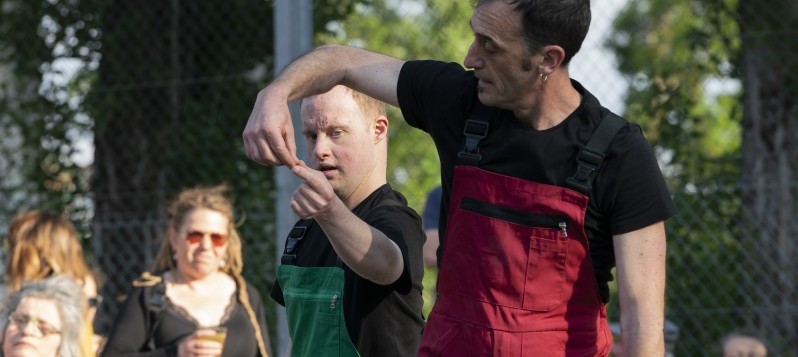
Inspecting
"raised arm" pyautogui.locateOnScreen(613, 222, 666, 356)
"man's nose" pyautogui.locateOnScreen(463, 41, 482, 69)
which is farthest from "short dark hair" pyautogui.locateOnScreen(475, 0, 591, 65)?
"raised arm" pyautogui.locateOnScreen(613, 222, 666, 356)

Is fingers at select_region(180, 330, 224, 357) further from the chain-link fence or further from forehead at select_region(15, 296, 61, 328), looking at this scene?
the chain-link fence

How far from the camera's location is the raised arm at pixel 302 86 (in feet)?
7.52

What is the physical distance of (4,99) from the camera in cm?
758

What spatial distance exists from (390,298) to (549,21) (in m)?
0.88

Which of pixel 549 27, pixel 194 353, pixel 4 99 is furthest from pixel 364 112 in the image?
pixel 4 99

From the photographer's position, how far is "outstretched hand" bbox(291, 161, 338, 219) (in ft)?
7.92

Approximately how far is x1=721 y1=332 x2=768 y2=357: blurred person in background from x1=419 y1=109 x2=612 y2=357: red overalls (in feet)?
11.3

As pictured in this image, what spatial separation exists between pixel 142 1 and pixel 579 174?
217 inches

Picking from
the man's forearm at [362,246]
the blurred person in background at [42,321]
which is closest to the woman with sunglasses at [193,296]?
the blurred person in background at [42,321]

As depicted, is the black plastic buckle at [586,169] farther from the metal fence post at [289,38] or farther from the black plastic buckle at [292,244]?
the metal fence post at [289,38]

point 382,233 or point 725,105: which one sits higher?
point 725,105

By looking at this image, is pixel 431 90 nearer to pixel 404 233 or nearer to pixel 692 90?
pixel 404 233

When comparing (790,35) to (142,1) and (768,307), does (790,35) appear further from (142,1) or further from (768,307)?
(142,1)

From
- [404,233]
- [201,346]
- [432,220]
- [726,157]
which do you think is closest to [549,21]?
[404,233]
